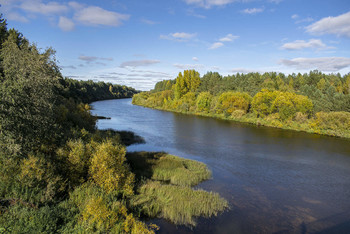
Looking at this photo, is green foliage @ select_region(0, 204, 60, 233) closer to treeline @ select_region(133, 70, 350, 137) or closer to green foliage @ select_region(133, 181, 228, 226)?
green foliage @ select_region(133, 181, 228, 226)

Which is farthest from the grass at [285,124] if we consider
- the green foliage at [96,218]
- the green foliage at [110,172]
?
the green foliage at [96,218]

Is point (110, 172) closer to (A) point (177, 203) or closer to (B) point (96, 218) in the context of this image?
(B) point (96, 218)

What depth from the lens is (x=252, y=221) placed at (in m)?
14.4

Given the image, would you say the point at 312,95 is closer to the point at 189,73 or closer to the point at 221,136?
the point at 221,136

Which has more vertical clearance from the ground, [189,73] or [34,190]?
[189,73]

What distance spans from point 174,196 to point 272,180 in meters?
11.7

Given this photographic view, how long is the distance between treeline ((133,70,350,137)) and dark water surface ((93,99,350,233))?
8828 millimetres

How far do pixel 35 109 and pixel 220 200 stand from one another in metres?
14.5

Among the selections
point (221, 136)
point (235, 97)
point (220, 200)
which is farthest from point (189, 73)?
point (220, 200)

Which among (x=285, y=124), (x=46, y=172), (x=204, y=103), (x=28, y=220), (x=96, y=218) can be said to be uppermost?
(x=204, y=103)

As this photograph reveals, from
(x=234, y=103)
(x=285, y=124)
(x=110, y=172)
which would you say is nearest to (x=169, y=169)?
(x=110, y=172)

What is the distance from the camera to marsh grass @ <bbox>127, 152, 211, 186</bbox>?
20234mm

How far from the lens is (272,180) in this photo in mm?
22188

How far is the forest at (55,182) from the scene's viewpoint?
10.6m
